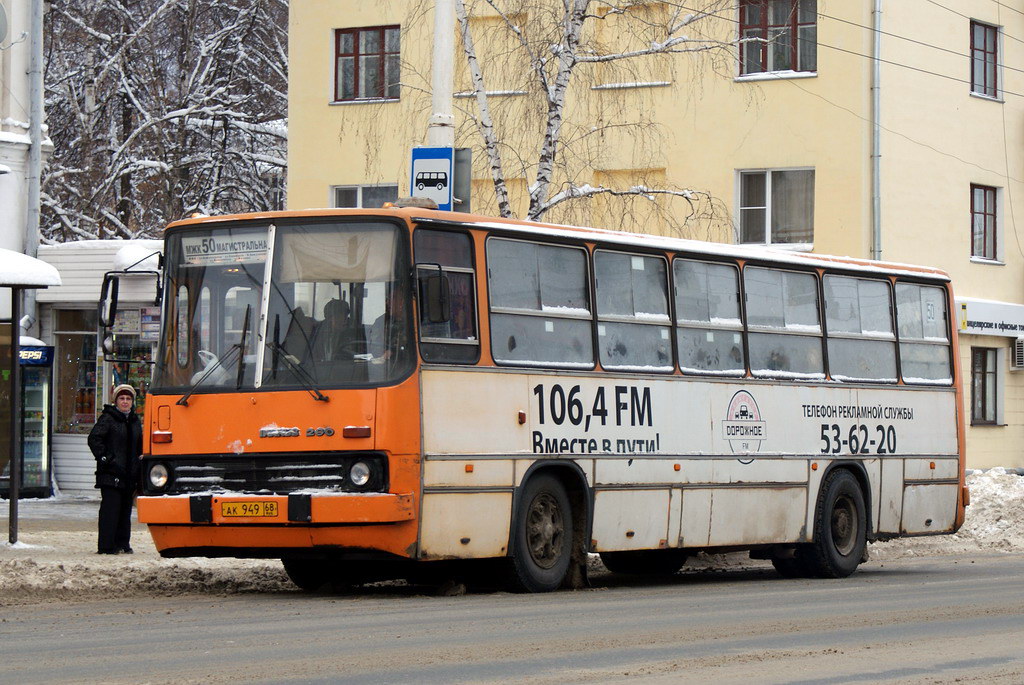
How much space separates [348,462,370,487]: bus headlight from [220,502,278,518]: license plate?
606 mm

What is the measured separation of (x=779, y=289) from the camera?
61.4 feet

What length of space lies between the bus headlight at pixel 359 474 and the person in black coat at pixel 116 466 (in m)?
5.16

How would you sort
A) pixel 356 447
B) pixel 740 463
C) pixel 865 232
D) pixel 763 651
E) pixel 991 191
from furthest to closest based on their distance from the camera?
1. pixel 991 191
2. pixel 865 232
3. pixel 740 463
4. pixel 356 447
5. pixel 763 651

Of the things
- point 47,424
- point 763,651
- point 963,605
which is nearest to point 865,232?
point 47,424

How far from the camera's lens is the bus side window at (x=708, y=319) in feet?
57.0

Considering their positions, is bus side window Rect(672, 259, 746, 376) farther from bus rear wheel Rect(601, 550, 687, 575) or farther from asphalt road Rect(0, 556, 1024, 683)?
bus rear wheel Rect(601, 550, 687, 575)

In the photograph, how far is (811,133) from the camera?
112ft

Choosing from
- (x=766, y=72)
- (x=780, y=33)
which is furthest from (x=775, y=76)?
(x=780, y=33)

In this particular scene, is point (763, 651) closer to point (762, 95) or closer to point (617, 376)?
point (617, 376)

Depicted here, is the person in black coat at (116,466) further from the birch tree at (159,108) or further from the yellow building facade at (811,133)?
the birch tree at (159,108)

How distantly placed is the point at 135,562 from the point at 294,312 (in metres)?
3.92

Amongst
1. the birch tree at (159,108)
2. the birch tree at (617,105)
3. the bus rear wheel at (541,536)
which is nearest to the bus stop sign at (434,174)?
the bus rear wheel at (541,536)

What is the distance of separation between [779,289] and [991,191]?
1958 cm

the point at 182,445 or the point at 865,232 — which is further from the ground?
the point at 865,232
